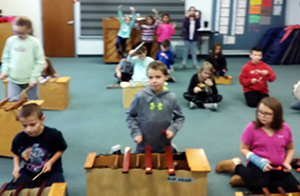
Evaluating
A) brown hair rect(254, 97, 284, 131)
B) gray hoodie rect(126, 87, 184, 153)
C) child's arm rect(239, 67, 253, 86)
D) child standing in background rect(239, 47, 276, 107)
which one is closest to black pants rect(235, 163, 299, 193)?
brown hair rect(254, 97, 284, 131)

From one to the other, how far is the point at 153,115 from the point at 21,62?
1557 mm

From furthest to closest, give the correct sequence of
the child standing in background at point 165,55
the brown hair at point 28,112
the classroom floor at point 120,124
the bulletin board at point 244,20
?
the bulletin board at point 244,20 < the child standing in background at point 165,55 < the classroom floor at point 120,124 < the brown hair at point 28,112

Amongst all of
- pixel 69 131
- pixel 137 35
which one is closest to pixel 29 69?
pixel 69 131

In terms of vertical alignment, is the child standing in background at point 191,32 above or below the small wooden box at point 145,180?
above

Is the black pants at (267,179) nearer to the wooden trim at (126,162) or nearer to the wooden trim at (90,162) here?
the wooden trim at (126,162)

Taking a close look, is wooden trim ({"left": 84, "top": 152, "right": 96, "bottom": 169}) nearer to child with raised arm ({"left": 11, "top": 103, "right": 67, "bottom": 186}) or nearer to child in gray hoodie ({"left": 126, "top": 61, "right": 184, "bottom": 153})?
child with raised arm ({"left": 11, "top": 103, "right": 67, "bottom": 186})

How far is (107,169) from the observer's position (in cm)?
213

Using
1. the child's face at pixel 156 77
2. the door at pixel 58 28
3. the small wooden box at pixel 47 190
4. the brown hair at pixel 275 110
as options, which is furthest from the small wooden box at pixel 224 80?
the small wooden box at pixel 47 190

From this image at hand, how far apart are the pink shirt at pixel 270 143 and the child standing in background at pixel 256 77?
2.44 metres

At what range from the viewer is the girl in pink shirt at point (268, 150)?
2.42 metres

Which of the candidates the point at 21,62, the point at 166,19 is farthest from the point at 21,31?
the point at 166,19

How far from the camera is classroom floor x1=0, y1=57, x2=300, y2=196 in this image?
9.65 ft

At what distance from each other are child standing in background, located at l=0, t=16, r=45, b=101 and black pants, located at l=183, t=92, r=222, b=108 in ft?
7.19

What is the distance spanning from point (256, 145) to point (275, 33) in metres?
6.96
